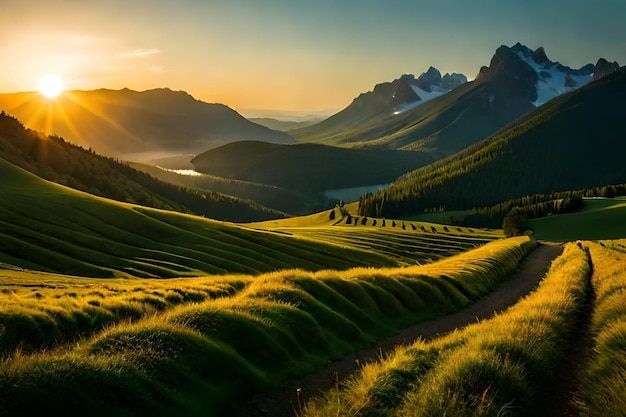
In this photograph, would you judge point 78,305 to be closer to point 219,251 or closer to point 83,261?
point 83,261

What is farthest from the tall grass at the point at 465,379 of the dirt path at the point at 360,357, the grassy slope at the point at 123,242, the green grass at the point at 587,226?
the green grass at the point at 587,226

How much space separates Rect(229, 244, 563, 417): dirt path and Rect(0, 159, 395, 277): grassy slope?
3809 cm

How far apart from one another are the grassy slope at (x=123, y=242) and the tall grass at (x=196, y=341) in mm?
24739

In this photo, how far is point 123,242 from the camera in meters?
75.2

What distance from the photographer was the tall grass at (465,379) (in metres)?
11.7

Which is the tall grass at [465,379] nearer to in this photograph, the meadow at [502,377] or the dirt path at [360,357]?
the meadow at [502,377]

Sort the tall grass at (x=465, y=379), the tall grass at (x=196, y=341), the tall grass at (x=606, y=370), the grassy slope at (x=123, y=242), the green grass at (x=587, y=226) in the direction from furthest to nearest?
the green grass at (x=587, y=226) < the grassy slope at (x=123, y=242) < the tall grass at (x=196, y=341) < the tall grass at (x=465, y=379) < the tall grass at (x=606, y=370)

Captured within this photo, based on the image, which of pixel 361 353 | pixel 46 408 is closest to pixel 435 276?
pixel 361 353

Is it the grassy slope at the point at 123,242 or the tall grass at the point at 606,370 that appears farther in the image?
the grassy slope at the point at 123,242

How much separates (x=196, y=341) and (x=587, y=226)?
7852 inches

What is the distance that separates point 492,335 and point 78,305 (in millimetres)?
20796

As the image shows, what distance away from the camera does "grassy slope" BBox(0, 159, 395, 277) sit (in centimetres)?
5772

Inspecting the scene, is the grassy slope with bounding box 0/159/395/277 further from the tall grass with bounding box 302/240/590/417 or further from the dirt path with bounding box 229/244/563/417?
the tall grass with bounding box 302/240/590/417

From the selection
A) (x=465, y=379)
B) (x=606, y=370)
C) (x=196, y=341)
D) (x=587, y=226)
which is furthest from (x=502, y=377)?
(x=587, y=226)
